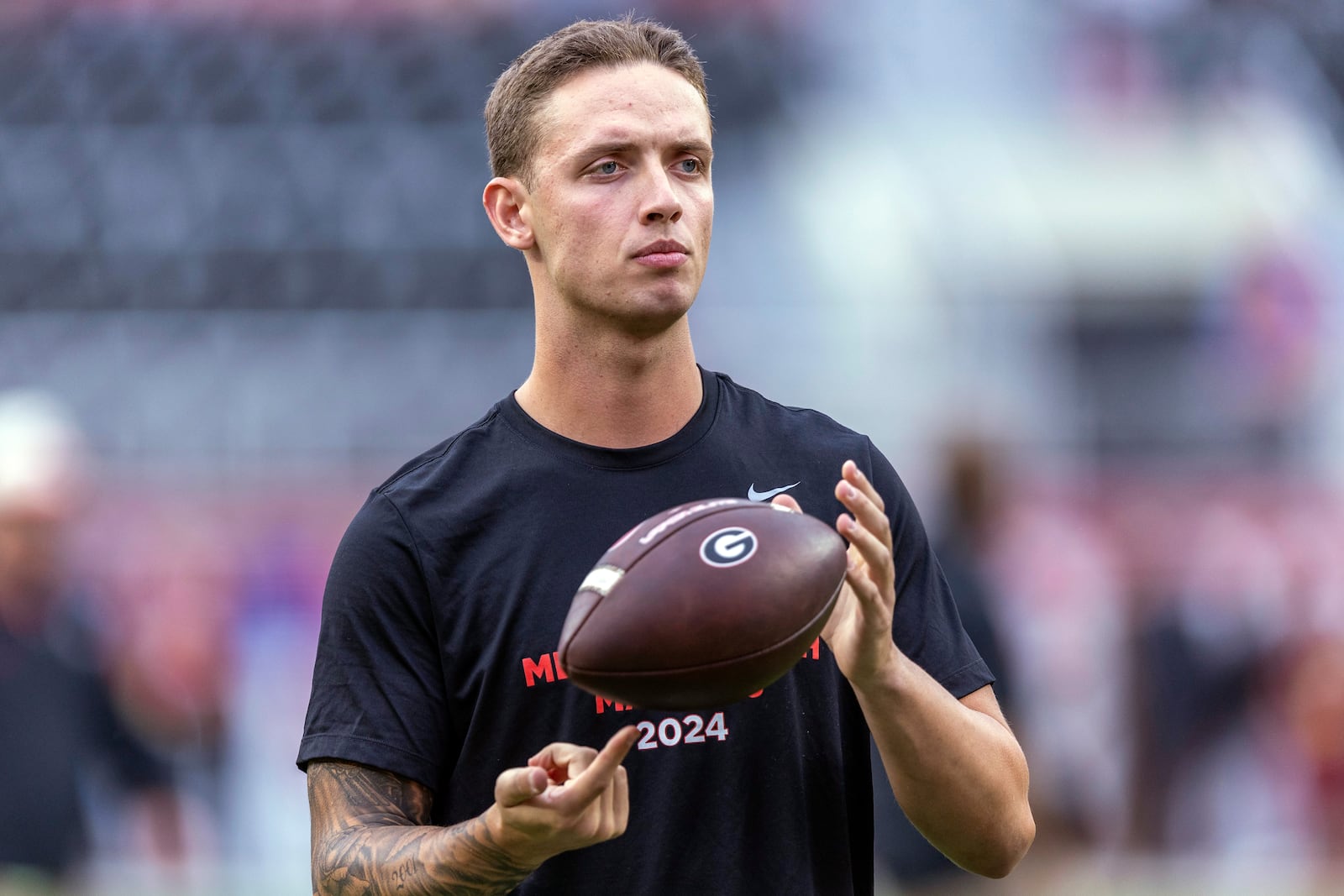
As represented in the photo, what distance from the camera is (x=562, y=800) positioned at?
1842 mm

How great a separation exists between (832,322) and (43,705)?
651 centimetres

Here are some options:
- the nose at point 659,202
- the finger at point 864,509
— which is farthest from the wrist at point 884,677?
the nose at point 659,202

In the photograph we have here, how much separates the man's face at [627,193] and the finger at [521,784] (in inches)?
30.1

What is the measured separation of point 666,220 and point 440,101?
995 cm

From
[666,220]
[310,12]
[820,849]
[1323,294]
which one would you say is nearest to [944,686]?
[820,849]

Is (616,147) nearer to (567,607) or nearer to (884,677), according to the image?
(567,607)

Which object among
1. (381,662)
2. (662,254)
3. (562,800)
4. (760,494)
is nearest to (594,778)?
(562,800)

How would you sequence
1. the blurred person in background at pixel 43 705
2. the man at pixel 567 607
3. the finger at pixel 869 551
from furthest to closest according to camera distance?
the blurred person in background at pixel 43 705
the man at pixel 567 607
the finger at pixel 869 551

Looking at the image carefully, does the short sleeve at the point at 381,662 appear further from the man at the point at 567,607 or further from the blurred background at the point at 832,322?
the blurred background at the point at 832,322

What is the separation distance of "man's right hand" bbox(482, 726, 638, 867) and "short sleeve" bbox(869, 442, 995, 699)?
2.03ft

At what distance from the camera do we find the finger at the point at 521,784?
1847mm

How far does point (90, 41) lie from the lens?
12219 millimetres

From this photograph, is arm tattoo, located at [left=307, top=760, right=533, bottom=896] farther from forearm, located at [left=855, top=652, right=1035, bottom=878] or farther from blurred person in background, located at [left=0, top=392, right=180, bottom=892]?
blurred person in background, located at [left=0, top=392, right=180, bottom=892]

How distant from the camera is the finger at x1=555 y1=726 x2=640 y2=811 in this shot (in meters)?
1.83
